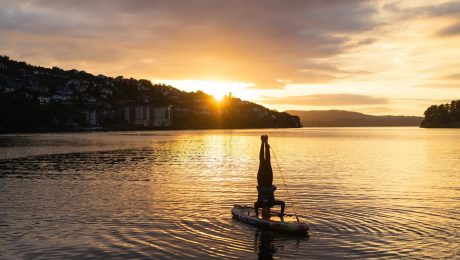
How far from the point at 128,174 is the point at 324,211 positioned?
1368 inches

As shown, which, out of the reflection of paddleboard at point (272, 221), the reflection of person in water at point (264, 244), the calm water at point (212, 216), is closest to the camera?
the reflection of person in water at point (264, 244)

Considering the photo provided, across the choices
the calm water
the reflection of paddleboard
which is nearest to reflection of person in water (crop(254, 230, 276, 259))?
the calm water

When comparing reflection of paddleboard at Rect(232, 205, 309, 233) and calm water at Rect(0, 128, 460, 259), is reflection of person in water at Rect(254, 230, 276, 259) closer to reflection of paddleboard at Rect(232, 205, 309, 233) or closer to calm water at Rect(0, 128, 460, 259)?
calm water at Rect(0, 128, 460, 259)

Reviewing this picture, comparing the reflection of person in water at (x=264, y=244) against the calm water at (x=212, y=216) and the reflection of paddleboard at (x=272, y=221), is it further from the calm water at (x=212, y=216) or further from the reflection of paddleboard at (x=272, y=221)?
the reflection of paddleboard at (x=272, y=221)

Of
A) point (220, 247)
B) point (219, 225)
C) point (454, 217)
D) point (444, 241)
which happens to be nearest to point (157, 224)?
point (219, 225)

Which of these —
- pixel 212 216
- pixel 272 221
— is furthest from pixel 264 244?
pixel 212 216

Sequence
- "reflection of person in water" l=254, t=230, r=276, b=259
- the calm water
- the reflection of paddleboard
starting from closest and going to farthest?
"reflection of person in water" l=254, t=230, r=276, b=259
the calm water
the reflection of paddleboard

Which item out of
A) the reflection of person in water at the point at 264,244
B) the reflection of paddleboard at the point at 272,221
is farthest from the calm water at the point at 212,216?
the reflection of paddleboard at the point at 272,221

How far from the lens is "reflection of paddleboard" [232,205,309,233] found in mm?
25500

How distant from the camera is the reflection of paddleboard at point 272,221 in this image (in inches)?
1004

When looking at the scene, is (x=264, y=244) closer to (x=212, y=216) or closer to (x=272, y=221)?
(x=272, y=221)

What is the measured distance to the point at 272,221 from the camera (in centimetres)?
2662

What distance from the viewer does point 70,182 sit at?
171 feet

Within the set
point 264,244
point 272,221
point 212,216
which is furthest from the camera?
point 212,216
